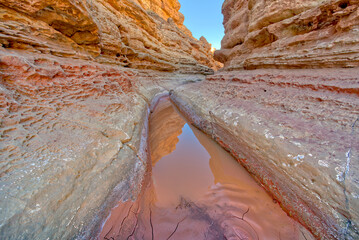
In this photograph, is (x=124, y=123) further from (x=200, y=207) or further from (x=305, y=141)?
(x=305, y=141)

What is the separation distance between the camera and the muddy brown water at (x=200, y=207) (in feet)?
5.11

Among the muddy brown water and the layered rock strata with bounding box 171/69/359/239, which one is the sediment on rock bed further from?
the muddy brown water

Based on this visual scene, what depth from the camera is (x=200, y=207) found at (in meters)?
Answer: 1.87

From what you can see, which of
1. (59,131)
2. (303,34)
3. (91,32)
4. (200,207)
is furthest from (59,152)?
(303,34)

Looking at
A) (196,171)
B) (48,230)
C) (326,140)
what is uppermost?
(326,140)

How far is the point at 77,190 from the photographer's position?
57.1 inches

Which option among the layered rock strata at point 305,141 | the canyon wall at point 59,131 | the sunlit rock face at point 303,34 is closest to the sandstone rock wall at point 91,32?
the canyon wall at point 59,131

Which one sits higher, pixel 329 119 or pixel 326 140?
pixel 329 119

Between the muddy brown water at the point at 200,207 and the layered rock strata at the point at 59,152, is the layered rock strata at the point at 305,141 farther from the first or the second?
the layered rock strata at the point at 59,152

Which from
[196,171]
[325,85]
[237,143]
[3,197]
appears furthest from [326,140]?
[3,197]

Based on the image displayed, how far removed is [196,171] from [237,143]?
103 cm

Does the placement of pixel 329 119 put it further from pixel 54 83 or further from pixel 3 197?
pixel 54 83

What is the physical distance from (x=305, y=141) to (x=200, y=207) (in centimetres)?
178

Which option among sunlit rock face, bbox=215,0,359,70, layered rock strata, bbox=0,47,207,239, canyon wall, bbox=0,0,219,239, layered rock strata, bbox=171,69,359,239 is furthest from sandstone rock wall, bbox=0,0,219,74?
sunlit rock face, bbox=215,0,359,70
